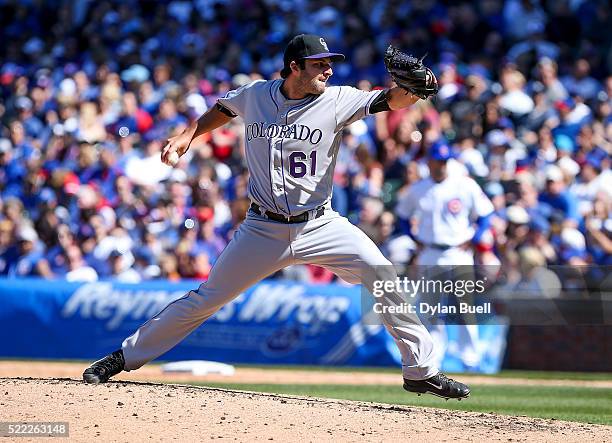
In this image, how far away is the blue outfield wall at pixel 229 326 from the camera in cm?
1228

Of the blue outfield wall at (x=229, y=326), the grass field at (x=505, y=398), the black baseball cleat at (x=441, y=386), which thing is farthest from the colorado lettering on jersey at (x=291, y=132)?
the blue outfield wall at (x=229, y=326)

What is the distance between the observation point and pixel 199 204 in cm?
1431

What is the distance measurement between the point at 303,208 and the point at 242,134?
844 cm

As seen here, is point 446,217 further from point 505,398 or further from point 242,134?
point 242,134

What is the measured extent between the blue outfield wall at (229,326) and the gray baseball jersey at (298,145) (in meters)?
5.23

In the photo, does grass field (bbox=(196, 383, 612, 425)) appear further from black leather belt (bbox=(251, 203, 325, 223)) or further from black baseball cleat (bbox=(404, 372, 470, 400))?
black leather belt (bbox=(251, 203, 325, 223))

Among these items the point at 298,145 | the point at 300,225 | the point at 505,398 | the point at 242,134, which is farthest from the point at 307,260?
the point at 242,134

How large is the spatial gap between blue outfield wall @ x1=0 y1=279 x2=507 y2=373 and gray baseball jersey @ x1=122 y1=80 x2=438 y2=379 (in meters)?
5.04

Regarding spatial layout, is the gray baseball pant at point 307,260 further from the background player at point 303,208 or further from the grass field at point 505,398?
the grass field at point 505,398

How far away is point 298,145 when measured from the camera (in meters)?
6.95

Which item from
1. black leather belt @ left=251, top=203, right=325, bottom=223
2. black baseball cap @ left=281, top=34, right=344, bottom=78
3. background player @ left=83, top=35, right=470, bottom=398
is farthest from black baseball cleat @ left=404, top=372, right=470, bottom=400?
black baseball cap @ left=281, top=34, right=344, bottom=78

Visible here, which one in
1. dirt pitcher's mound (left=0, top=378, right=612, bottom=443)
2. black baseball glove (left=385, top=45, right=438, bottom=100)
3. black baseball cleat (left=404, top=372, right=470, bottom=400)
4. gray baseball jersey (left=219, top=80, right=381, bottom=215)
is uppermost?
black baseball glove (left=385, top=45, right=438, bottom=100)

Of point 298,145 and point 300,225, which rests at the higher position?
point 298,145

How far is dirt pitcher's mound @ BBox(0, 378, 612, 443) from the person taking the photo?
6219 millimetres
